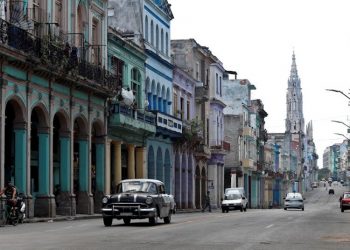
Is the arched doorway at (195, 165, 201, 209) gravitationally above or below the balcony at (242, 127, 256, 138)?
below

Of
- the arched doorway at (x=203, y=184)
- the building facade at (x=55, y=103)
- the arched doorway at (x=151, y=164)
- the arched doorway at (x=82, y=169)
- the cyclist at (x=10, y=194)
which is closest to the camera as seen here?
the cyclist at (x=10, y=194)

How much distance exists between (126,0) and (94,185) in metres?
14.6

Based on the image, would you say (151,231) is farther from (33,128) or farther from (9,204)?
(33,128)

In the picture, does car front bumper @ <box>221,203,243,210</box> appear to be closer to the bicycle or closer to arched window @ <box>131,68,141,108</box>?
arched window @ <box>131,68,141,108</box>

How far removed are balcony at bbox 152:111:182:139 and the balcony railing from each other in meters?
10.3

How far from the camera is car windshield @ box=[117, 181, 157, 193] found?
99.8ft

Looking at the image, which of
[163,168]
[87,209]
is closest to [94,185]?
[87,209]

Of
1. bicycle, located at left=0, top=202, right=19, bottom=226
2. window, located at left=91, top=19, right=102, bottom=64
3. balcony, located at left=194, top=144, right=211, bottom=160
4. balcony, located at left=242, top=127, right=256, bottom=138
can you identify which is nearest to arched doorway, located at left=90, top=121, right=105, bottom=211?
window, located at left=91, top=19, right=102, bottom=64

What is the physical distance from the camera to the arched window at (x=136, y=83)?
55719 millimetres

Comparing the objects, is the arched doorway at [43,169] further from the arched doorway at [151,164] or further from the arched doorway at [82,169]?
the arched doorway at [151,164]

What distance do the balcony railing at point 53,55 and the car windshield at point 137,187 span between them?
755 centimetres

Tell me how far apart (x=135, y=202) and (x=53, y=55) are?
1215cm

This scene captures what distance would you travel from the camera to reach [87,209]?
150ft

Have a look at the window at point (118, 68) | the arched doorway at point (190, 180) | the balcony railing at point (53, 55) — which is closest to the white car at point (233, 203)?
the arched doorway at point (190, 180)
